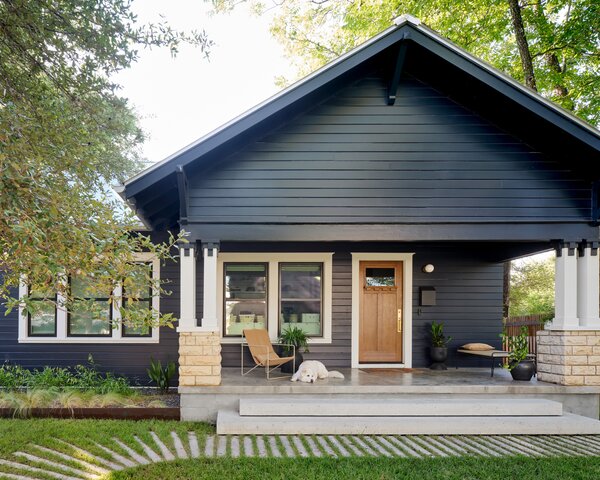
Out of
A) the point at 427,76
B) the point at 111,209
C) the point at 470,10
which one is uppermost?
the point at 470,10

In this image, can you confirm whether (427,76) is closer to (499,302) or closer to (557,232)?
(557,232)

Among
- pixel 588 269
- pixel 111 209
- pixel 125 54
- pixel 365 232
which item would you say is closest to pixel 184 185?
pixel 125 54

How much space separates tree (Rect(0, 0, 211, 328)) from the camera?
104 inches

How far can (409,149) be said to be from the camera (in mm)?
6480

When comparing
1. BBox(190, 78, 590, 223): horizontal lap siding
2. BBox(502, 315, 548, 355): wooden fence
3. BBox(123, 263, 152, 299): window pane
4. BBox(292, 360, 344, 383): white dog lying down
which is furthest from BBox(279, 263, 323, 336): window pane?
BBox(502, 315, 548, 355): wooden fence

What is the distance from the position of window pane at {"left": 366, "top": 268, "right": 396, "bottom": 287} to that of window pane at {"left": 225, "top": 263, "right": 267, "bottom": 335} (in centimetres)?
198

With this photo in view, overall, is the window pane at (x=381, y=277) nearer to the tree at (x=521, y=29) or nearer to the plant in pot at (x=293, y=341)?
the plant in pot at (x=293, y=341)

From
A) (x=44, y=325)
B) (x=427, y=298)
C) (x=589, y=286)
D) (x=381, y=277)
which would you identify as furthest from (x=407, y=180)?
(x=44, y=325)

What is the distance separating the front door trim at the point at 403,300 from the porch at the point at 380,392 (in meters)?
1.39

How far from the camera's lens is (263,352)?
726 cm

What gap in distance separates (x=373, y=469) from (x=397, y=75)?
485cm

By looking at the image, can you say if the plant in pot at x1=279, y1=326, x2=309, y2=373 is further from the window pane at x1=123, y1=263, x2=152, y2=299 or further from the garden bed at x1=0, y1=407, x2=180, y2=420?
the window pane at x1=123, y1=263, x2=152, y2=299

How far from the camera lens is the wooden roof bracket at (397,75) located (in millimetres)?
6056

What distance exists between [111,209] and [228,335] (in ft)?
18.1
